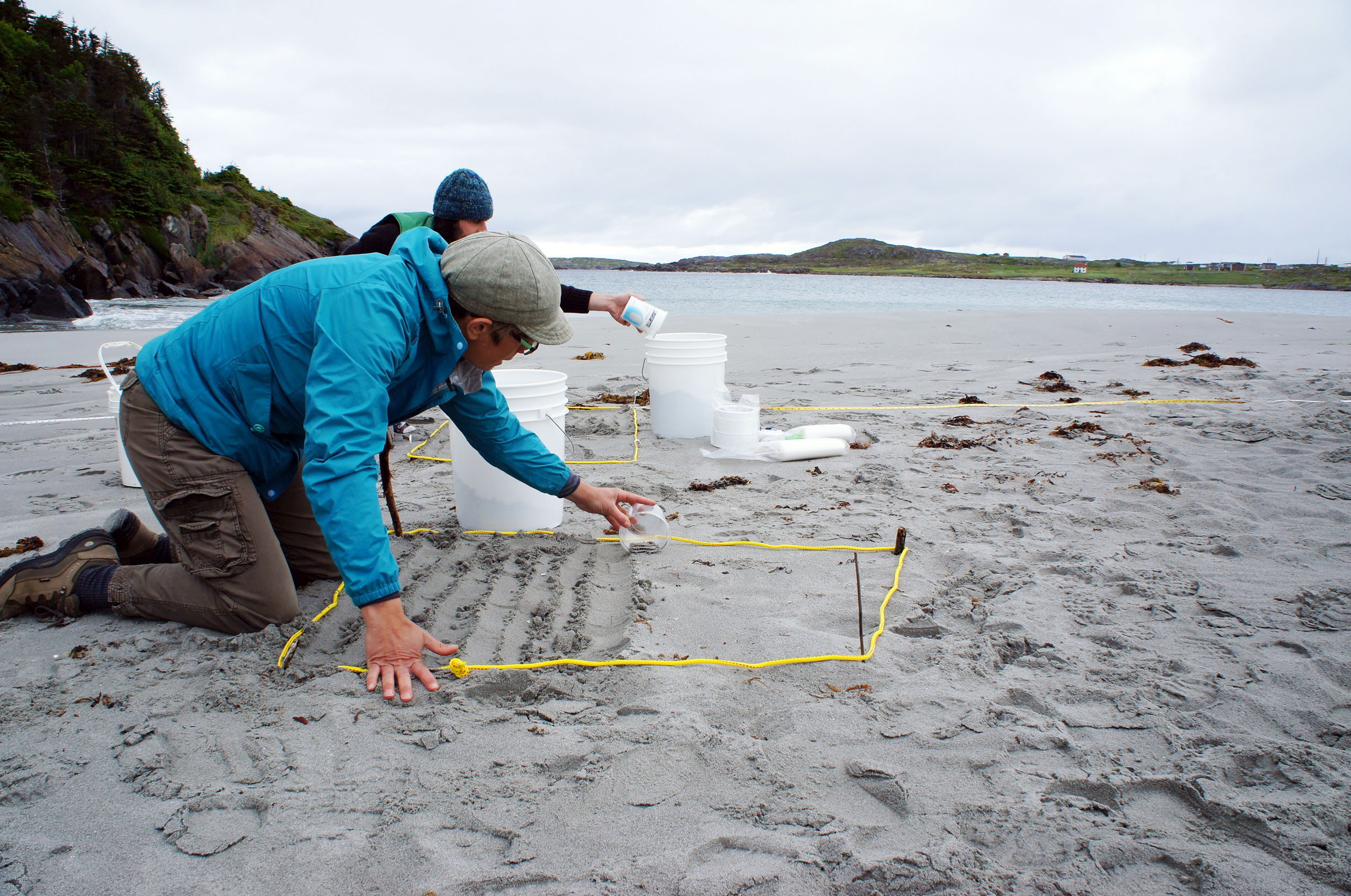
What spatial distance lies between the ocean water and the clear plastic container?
7.47 meters

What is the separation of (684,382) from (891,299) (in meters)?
23.6

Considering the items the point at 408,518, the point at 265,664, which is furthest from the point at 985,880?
the point at 408,518

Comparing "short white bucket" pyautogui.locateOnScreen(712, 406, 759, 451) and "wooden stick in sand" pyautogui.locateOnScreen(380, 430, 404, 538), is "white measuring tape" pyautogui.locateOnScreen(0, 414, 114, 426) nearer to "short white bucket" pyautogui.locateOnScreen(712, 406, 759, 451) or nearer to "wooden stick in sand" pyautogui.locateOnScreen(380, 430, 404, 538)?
"wooden stick in sand" pyautogui.locateOnScreen(380, 430, 404, 538)

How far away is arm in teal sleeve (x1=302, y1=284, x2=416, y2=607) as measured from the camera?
1.83 meters

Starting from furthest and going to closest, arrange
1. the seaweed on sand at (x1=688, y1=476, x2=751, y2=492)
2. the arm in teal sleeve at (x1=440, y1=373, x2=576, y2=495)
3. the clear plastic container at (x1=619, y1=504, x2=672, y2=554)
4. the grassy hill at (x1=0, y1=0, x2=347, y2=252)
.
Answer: the grassy hill at (x1=0, y1=0, x2=347, y2=252)
the seaweed on sand at (x1=688, y1=476, x2=751, y2=492)
the clear plastic container at (x1=619, y1=504, x2=672, y2=554)
the arm in teal sleeve at (x1=440, y1=373, x2=576, y2=495)

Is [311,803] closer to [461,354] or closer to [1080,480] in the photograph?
[461,354]

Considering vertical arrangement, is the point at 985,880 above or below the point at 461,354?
below

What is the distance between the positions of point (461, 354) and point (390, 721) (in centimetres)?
102

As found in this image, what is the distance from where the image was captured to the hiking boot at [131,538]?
2662mm

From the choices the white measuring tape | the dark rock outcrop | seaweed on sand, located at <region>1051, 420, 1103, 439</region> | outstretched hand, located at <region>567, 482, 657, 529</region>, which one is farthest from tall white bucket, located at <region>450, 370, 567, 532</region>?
the dark rock outcrop

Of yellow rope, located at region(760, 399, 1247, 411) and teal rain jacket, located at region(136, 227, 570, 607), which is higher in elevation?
teal rain jacket, located at region(136, 227, 570, 607)

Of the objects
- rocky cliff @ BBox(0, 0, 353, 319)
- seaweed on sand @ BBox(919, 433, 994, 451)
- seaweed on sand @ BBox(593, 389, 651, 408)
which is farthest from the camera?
rocky cliff @ BBox(0, 0, 353, 319)

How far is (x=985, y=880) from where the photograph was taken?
144cm

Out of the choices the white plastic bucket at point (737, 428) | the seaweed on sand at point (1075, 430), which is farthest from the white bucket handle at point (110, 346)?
the seaweed on sand at point (1075, 430)
